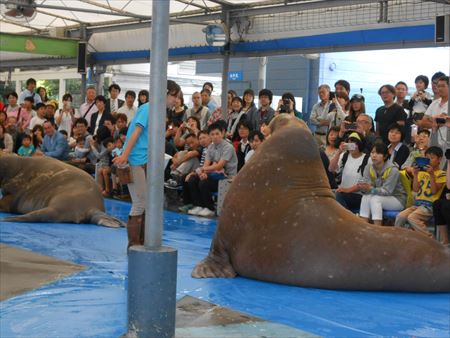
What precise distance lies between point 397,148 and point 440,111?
0.74 meters

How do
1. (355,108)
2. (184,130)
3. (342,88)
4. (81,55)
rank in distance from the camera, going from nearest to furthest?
(355,108), (342,88), (184,130), (81,55)

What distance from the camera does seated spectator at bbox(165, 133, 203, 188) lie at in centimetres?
1069

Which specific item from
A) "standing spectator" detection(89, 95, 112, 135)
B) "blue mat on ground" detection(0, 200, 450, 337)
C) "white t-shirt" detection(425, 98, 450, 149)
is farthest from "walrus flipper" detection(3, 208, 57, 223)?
"standing spectator" detection(89, 95, 112, 135)

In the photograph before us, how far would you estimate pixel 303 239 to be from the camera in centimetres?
545

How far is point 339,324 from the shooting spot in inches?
174

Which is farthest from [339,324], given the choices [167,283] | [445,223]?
[445,223]

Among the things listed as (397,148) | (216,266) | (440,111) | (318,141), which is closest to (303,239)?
(216,266)

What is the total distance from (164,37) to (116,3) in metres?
11.6

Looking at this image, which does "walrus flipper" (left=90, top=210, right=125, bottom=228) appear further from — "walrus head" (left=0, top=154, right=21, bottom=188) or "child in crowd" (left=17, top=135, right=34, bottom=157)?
"child in crowd" (left=17, top=135, right=34, bottom=157)

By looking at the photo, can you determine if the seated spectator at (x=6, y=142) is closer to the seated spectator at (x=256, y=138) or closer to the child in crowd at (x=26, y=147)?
the child in crowd at (x=26, y=147)

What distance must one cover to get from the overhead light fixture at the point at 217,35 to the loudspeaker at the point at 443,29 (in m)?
5.09

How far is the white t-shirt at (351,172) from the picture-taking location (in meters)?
8.23

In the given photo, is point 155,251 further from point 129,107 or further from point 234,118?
point 129,107

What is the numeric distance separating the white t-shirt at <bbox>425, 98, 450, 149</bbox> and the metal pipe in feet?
17.6
